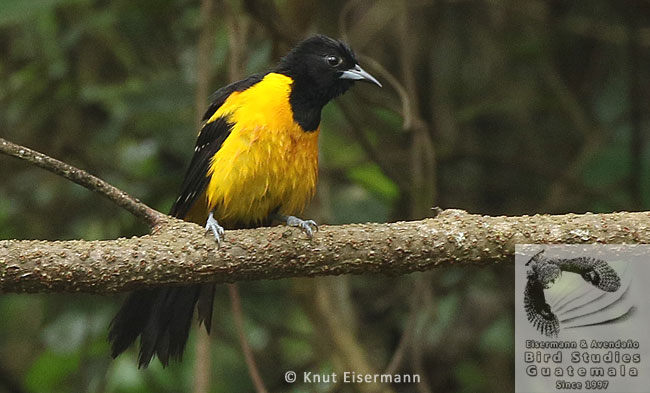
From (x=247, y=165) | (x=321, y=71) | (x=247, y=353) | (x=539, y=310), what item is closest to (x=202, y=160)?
(x=247, y=165)

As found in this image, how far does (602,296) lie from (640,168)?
181 centimetres

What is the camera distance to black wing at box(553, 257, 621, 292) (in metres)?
2.55

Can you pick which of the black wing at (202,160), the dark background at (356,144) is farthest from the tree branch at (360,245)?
the dark background at (356,144)

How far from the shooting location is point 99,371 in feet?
14.1

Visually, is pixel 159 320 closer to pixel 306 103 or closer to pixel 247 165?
pixel 247 165

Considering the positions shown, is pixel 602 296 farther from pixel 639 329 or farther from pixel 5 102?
pixel 5 102

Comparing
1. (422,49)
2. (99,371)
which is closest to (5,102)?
(99,371)

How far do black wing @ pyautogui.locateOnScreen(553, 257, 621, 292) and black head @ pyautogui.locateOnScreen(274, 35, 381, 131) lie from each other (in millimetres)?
1224

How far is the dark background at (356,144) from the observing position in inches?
171

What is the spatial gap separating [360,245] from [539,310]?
2.16 ft

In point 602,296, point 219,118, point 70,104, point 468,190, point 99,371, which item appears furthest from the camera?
point 468,190

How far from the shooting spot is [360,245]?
2.50 metres

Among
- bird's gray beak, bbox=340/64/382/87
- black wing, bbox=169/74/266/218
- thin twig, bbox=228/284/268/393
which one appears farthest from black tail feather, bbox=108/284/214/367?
bird's gray beak, bbox=340/64/382/87

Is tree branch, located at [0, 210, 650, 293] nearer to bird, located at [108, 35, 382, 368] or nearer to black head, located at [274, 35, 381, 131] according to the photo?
bird, located at [108, 35, 382, 368]
